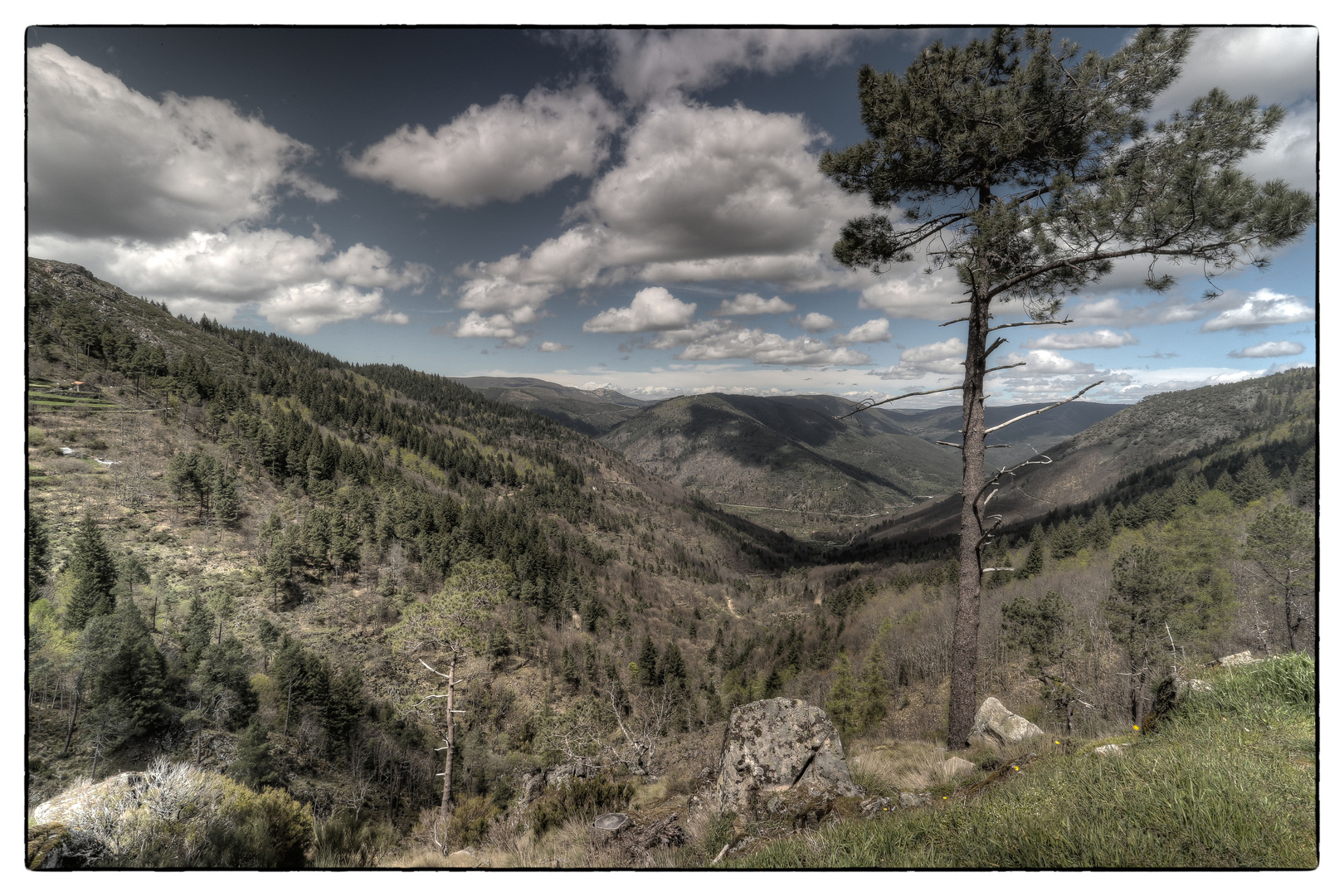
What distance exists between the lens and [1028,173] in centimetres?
646

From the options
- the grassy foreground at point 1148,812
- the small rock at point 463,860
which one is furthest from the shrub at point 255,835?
the grassy foreground at point 1148,812

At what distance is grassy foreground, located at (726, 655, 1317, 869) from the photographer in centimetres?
359

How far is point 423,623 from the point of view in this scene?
44.1ft

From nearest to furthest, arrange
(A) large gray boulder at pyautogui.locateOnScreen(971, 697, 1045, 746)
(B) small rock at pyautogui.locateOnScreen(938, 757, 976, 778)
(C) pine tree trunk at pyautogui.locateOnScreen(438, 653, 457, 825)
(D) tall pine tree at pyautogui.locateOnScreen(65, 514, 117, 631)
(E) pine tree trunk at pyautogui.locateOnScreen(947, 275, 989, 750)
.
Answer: (B) small rock at pyautogui.locateOnScreen(938, 757, 976, 778) → (E) pine tree trunk at pyautogui.locateOnScreen(947, 275, 989, 750) → (A) large gray boulder at pyautogui.locateOnScreen(971, 697, 1045, 746) → (C) pine tree trunk at pyautogui.locateOnScreen(438, 653, 457, 825) → (D) tall pine tree at pyautogui.locateOnScreen(65, 514, 117, 631)

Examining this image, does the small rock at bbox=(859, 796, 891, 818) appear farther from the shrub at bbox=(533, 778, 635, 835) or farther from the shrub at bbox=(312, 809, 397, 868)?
the shrub at bbox=(312, 809, 397, 868)

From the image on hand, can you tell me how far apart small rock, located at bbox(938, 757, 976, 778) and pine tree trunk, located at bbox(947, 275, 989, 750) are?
73 cm

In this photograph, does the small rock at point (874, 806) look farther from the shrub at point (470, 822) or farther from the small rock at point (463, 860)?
the shrub at point (470, 822)

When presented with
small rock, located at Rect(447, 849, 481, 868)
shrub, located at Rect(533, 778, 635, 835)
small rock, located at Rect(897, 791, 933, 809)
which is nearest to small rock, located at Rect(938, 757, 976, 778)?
small rock, located at Rect(897, 791, 933, 809)

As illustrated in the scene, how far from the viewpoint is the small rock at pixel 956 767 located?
19.6 feet

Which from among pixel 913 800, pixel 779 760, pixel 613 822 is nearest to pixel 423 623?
pixel 613 822

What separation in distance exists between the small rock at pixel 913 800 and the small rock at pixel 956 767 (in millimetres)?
878

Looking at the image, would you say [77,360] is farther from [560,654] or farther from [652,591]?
[652,591]

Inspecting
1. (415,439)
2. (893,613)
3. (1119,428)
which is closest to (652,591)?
(893,613)

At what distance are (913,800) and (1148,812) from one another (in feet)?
7.21
